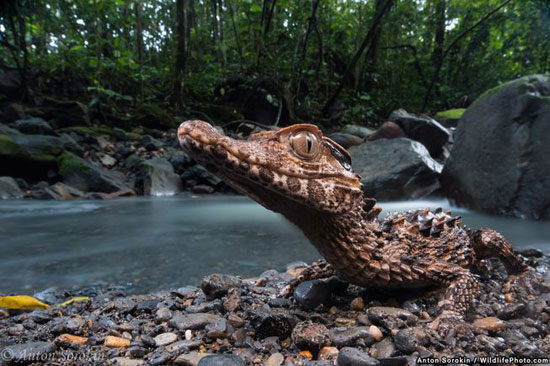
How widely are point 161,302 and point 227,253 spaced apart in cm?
239

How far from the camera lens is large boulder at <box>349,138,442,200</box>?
9.54 metres

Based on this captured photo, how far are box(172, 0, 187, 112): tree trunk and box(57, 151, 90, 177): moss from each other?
272 inches

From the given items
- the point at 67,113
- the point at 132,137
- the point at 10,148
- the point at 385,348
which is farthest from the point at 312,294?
the point at 67,113

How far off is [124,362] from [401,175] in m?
8.71

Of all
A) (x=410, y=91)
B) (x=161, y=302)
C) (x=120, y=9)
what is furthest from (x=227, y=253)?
(x=120, y=9)

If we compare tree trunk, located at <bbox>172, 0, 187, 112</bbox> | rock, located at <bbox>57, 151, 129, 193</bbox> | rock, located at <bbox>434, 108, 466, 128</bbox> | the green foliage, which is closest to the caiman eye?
rock, located at <bbox>57, 151, 129, 193</bbox>

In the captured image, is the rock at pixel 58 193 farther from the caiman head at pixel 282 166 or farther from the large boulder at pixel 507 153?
the large boulder at pixel 507 153

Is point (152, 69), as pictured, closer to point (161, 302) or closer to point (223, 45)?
point (223, 45)

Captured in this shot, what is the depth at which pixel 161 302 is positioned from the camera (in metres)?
2.95

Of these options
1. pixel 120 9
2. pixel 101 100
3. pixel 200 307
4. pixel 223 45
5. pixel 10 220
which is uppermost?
pixel 120 9

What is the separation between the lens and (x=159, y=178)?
12.9m

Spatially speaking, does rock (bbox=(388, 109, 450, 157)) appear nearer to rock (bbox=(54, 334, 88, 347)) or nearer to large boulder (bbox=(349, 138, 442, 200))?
large boulder (bbox=(349, 138, 442, 200))

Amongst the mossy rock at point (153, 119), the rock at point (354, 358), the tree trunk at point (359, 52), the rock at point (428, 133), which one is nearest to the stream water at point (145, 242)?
the rock at point (354, 358)

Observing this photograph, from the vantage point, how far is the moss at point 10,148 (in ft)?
36.4
